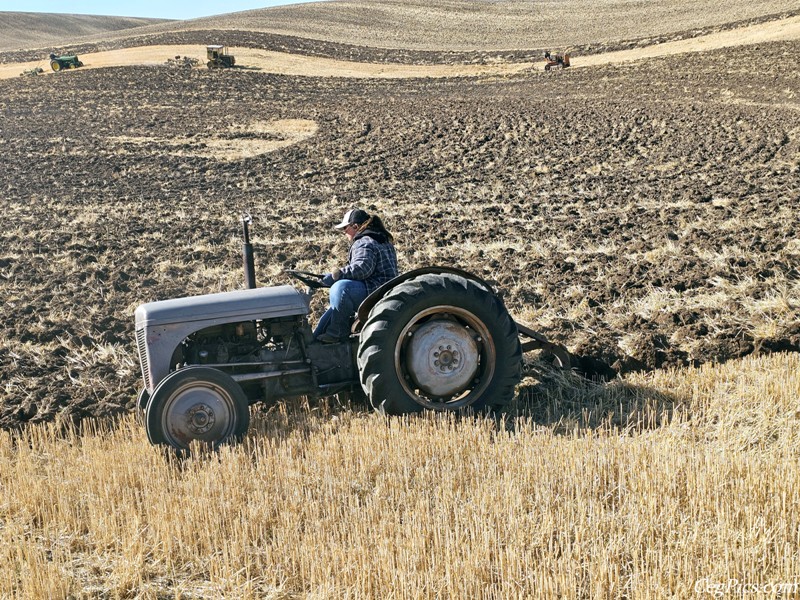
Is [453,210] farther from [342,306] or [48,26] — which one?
[48,26]

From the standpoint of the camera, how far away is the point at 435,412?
593 cm

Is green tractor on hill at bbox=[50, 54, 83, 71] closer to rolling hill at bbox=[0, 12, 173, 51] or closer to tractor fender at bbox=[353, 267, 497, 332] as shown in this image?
tractor fender at bbox=[353, 267, 497, 332]

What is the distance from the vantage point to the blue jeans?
6.22 m

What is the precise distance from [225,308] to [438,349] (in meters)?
1.45

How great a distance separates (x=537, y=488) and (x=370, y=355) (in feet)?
5.13

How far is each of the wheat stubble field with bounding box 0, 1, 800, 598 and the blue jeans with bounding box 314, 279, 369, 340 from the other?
1.97ft

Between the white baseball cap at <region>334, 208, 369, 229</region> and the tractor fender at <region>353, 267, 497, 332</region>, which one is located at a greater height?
the white baseball cap at <region>334, 208, 369, 229</region>

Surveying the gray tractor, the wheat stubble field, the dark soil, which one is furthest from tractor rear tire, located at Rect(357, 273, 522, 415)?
the dark soil

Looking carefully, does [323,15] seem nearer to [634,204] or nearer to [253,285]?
[634,204]

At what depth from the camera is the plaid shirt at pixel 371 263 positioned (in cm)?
613

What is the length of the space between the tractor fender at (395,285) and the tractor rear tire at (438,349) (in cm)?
4

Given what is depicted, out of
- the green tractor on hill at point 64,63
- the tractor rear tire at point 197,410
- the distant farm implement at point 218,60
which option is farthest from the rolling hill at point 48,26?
the tractor rear tire at point 197,410

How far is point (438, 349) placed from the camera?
5973 mm

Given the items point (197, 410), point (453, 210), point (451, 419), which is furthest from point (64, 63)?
point (451, 419)
